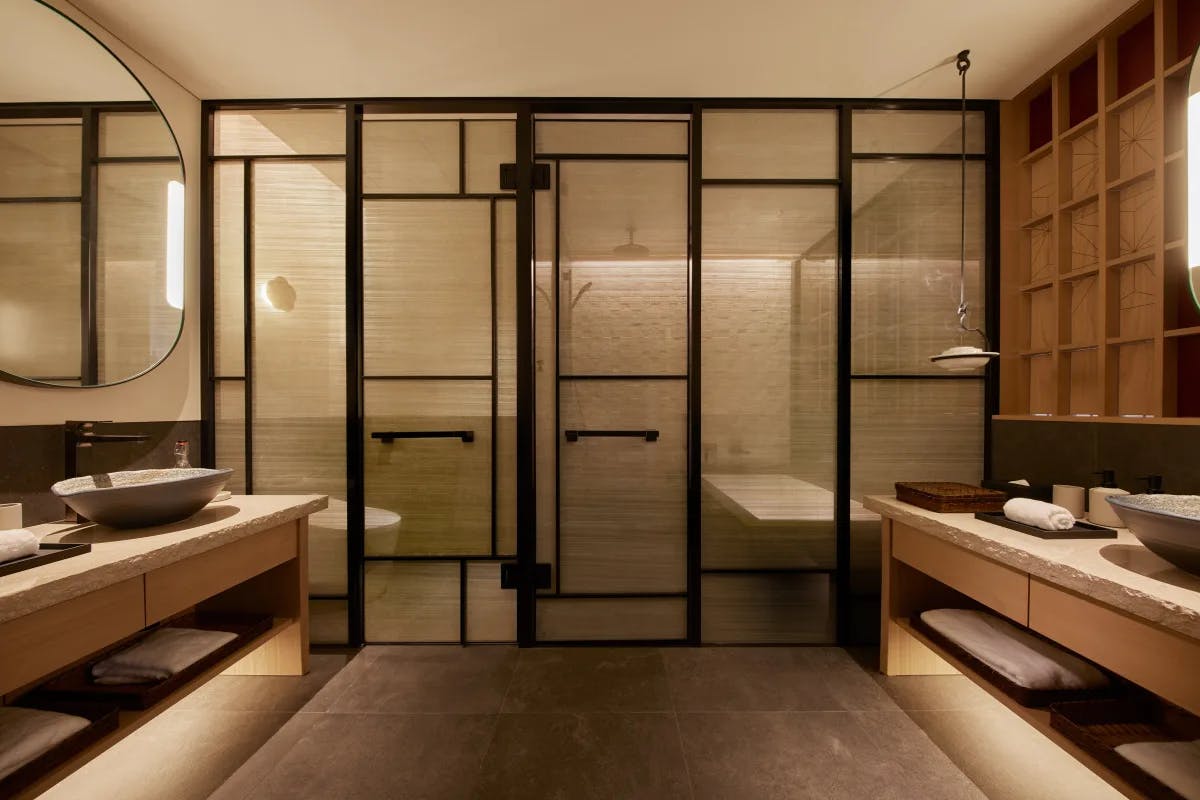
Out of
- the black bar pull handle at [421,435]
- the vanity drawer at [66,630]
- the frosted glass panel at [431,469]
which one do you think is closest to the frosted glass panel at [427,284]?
the frosted glass panel at [431,469]

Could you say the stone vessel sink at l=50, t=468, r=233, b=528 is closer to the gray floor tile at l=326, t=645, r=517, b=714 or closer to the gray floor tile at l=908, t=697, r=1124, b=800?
the gray floor tile at l=326, t=645, r=517, b=714

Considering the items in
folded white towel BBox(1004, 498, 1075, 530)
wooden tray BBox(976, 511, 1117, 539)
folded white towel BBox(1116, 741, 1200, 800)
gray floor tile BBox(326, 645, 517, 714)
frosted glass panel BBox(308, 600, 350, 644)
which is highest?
folded white towel BBox(1004, 498, 1075, 530)

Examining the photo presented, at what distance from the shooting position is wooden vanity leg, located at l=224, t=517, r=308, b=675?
1975 mm

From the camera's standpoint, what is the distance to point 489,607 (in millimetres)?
2223

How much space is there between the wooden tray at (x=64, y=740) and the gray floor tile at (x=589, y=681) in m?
1.10

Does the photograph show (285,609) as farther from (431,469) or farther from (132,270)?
(132,270)

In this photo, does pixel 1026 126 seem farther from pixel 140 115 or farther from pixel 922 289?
pixel 140 115

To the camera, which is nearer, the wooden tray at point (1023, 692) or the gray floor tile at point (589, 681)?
the wooden tray at point (1023, 692)

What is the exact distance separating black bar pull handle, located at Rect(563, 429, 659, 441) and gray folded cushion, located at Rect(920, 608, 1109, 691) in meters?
1.25

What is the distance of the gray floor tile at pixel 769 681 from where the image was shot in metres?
1.80

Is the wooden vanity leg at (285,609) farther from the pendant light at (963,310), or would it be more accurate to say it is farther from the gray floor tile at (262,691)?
the pendant light at (963,310)

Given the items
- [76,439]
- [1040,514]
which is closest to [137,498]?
Result: [76,439]

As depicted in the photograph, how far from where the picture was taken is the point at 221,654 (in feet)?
5.39

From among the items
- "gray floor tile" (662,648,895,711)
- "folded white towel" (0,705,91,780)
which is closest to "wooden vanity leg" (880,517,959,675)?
"gray floor tile" (662,648,895,711)
